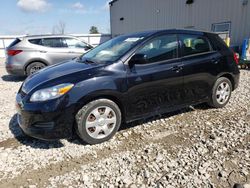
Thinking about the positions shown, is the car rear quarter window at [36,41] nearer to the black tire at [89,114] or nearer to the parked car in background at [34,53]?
the parked car in background at [34,53]

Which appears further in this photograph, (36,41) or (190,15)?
(190,15)

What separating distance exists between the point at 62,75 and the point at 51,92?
34cm

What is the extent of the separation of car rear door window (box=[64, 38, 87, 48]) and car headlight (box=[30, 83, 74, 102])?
568cm

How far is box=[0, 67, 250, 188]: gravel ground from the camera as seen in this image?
2.58 metres

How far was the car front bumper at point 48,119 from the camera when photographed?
9.67 ft

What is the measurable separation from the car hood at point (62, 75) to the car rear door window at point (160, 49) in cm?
80

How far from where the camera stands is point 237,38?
11227 mm

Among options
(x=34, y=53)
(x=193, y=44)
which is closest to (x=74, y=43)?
(x=34, y=53)

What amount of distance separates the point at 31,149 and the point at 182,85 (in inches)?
105

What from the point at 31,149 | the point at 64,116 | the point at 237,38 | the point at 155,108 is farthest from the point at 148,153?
the point at 237,38

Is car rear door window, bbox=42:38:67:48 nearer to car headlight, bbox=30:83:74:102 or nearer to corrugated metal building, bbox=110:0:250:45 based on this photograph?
car headlight, bbox=30:83:74:102

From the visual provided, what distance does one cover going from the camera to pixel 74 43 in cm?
842

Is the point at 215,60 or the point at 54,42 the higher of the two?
the point at 54,42

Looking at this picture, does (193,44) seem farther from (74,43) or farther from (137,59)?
(74,43)
